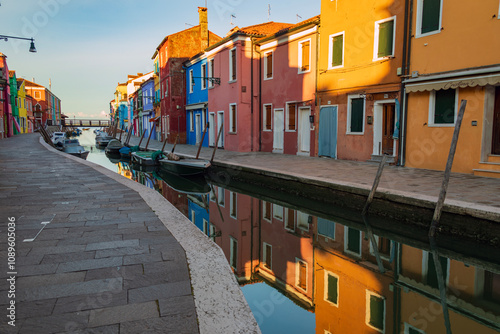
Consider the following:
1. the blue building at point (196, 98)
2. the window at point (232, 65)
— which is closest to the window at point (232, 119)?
the window at point (232, 65)

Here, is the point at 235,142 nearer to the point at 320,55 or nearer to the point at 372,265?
the point at 320,55

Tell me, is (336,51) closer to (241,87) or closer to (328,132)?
(328,132)

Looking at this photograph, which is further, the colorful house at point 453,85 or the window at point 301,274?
the colorful house at point 453,85

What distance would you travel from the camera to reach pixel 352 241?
21.5ft

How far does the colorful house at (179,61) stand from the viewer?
27266 mm

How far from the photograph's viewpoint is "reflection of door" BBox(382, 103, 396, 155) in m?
11.9

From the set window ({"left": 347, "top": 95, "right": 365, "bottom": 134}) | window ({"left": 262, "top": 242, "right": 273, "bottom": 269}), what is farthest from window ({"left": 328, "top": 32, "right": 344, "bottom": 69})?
window ({"left": 262, "top": 242, "right": 273, "bottom": 269})

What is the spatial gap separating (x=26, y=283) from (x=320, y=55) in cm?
1356

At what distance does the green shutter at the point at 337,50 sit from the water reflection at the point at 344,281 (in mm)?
7853

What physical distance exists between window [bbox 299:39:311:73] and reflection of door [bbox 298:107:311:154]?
1785 mm

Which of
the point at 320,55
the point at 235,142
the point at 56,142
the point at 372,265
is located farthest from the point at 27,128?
the point at 372,265

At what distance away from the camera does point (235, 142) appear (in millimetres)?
19297

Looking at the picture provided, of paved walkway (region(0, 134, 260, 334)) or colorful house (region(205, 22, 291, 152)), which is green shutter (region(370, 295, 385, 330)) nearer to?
paved walkway (region(0, 134, 260, 334))

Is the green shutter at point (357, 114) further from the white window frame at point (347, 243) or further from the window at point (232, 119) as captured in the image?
the window at point (232, 119)
